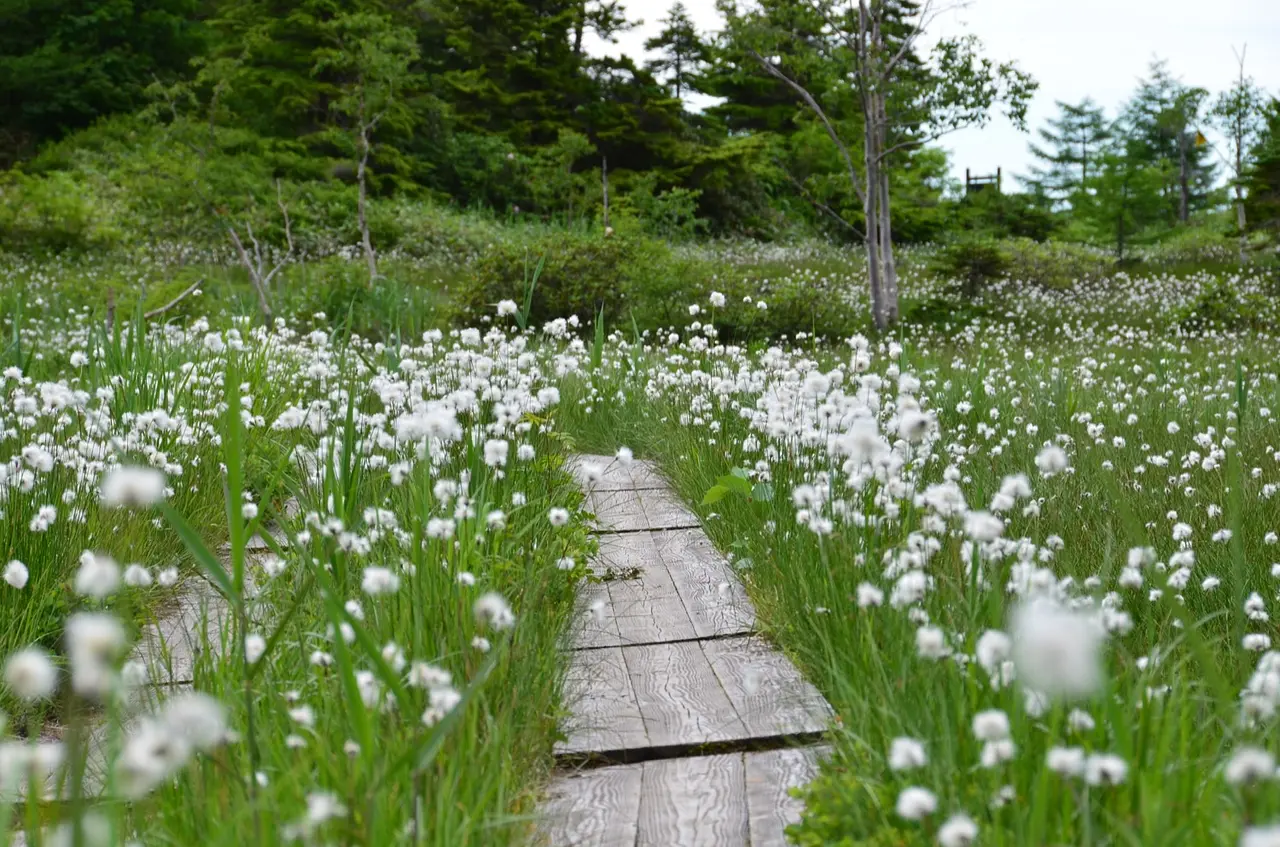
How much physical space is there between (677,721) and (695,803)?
0.42m

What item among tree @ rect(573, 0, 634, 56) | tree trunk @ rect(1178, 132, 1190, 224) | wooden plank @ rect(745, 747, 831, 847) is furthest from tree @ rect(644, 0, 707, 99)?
wooden plank @ rect(745, 747, 831, 847)

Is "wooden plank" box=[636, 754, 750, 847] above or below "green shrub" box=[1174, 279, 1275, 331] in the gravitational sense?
below

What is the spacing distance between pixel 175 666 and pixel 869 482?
2.48 meters

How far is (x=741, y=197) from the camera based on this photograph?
29.4 m

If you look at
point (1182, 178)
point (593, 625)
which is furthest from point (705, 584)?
point (1182, 178)

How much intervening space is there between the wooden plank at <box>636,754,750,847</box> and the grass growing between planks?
0.24 m

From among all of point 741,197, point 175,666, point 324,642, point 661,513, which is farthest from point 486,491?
point 741,197

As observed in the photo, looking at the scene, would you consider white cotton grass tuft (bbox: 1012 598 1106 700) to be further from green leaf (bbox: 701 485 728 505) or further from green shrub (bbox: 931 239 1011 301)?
green shrub (bbox: 931 239 1011 301)

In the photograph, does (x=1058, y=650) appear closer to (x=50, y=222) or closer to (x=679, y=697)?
(x=679, y=697)

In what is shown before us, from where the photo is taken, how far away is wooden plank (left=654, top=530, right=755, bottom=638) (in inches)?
138

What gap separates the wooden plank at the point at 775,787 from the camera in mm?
2242

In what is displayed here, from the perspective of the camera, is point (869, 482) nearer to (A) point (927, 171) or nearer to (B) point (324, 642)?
(B) point (324, 642)

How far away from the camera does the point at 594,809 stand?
2.36 m

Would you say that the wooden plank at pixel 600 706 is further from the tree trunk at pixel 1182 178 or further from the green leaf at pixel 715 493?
the tree trunk at pixel 1182 178
